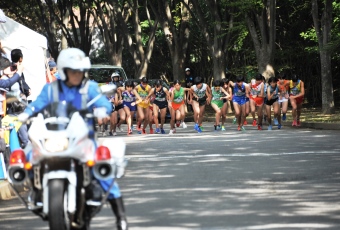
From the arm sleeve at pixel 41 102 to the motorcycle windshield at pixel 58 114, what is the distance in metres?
0.07

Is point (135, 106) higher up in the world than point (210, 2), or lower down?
lower down

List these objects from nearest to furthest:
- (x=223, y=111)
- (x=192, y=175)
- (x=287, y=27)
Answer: (x=192, y=175) → (x=223, y=111) → (x=287, y=27)

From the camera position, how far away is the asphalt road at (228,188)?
385 inches

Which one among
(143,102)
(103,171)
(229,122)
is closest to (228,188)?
(103,171)

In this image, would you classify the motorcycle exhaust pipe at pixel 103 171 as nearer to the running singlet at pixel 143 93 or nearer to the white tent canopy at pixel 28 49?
the white tent canopy at pixel 28 49

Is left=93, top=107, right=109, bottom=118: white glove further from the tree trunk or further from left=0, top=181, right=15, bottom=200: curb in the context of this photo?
the tree trunk

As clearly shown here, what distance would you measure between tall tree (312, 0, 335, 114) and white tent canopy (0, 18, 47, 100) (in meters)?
11.7

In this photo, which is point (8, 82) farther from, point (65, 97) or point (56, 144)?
point (56, 144)

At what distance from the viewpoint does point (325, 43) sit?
107 ft

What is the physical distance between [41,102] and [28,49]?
16.2 metres

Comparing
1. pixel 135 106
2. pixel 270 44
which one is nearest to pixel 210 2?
pixel 270 44

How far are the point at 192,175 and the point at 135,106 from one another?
15.2m

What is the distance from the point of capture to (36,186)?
7.59 metres

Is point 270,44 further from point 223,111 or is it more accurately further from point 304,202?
point 304,202
